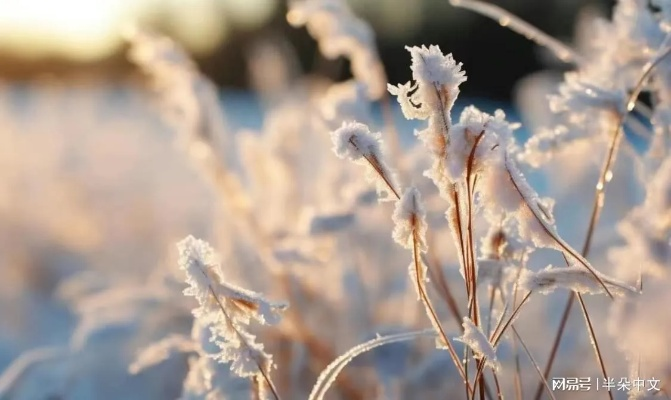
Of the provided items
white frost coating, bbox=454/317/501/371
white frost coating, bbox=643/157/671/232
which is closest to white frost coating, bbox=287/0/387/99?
white frost coating, bbox=643/157/671/232

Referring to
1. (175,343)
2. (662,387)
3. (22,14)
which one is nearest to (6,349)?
(175,343)

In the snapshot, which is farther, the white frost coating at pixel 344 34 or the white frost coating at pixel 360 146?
the white frost coating at pixel 344 34

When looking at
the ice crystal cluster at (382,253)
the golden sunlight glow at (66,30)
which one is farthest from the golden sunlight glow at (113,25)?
the ice crystal cluster at (382,253)

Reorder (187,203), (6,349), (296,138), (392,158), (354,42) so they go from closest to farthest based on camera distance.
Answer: (354,42), (392,158), (296,138), (6,349), (187,203)

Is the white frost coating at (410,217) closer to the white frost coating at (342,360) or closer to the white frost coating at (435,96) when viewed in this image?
the white frost coating at (435,96)

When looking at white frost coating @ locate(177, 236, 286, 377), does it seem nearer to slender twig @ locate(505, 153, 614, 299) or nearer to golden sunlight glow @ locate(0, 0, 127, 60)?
slender twig @ locate(505, 153, 614, 299)

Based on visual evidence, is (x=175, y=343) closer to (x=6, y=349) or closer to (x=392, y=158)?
(x=392, y=158)

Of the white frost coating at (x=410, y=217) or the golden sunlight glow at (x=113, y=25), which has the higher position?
the golden sunlight glow at (x=113, y=25)

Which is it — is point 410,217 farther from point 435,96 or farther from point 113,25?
point 113,25
